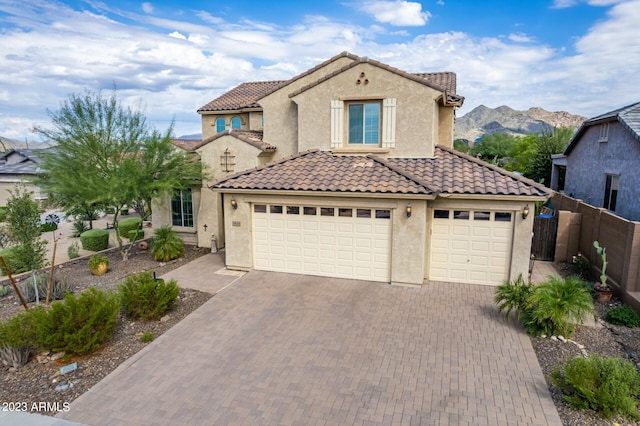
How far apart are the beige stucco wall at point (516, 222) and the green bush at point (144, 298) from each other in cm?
839

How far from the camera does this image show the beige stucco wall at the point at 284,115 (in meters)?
16.7

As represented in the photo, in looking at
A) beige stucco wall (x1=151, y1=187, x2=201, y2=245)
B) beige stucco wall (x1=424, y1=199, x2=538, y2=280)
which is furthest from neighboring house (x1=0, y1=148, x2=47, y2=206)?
beige stucco wall (x1=424, y1=199, x2=538, y2=280)

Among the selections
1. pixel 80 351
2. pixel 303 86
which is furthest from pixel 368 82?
pixel 80 351

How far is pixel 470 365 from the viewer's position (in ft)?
26.6

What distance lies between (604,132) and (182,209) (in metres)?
20.5

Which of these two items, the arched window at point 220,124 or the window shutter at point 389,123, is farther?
the arched window at point 220,124

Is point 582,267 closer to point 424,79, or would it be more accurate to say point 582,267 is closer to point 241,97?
point 424,79

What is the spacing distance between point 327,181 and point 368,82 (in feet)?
14.5

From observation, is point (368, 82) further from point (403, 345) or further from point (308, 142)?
point (403, 345)

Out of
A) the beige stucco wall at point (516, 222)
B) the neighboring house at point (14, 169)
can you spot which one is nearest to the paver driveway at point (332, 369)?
the beige stucco wall at point (516, 222)

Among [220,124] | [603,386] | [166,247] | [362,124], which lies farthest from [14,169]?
[603,386]

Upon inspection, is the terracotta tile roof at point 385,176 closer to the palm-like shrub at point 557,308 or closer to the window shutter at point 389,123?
the window shutter at point 389,123

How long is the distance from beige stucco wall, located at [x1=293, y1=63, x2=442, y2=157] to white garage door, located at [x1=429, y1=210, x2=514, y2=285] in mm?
3245

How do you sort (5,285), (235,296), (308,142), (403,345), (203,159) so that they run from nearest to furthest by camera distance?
(403,345) → (235,296) → (5,285) → (308,142) → (203,159)
